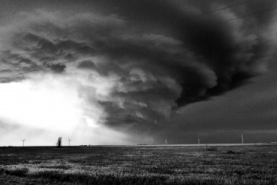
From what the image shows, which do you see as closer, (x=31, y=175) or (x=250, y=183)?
(x=250, y=183)

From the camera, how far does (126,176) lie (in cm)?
1884

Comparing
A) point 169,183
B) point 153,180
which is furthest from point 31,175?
Answer: point 169,183

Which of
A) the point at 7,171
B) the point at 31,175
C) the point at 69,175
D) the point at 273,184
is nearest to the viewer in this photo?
the point at 273,184

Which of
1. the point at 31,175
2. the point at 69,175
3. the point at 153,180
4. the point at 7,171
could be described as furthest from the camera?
the point at 7,171

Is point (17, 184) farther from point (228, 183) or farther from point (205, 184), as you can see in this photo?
point (228, 183)

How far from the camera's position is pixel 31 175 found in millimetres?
21531

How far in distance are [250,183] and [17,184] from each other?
52.4ft

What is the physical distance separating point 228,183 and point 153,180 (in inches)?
212

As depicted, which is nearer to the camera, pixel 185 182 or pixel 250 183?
pixel 250 183

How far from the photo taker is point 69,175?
2014 centimetres

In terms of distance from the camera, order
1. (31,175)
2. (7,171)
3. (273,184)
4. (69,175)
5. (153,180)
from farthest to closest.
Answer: (7,171), (31,175), (69,175), (153,180), (273,184)

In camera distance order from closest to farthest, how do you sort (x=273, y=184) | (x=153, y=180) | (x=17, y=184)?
(x=273, y=184) → (x=17, y=184) → (x=153, y=180)

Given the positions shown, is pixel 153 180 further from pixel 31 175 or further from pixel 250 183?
pixel 31 175

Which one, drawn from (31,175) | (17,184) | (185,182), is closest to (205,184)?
(185,182)
